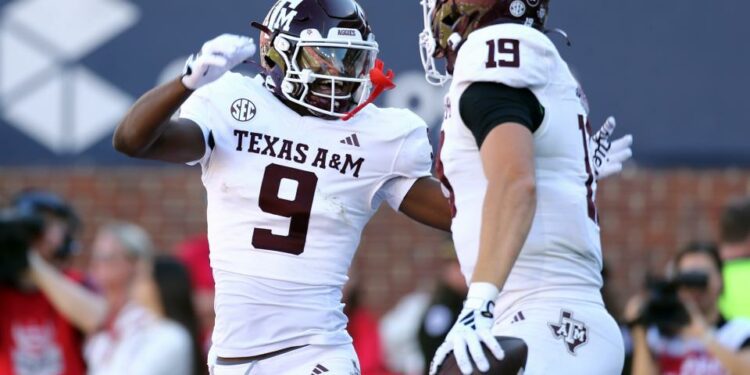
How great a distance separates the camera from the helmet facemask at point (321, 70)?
4.41 meters

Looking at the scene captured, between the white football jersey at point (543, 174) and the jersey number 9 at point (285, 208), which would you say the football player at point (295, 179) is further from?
the white football jersey at point (543, 174)

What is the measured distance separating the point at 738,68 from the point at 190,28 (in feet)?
10.6

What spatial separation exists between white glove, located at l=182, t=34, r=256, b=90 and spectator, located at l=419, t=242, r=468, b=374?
150 inches

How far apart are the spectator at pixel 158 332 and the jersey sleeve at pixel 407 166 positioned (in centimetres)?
264

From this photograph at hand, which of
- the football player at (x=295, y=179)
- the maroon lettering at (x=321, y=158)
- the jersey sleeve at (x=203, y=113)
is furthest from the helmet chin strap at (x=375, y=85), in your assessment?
the jersey sleeve at (x=203, y=113)

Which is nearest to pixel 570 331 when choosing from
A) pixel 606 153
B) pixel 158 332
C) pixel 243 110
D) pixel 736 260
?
pixel 606 153

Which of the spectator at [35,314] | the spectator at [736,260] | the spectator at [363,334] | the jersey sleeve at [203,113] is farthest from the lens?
the spectator at [363,334]

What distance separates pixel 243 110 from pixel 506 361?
1.44 metres

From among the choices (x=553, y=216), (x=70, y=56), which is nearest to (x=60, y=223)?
(x=70, y=56)

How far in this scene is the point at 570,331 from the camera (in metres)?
3.60

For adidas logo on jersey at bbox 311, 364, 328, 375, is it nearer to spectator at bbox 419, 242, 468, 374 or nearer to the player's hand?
the player's hand

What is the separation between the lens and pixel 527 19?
12.7ft

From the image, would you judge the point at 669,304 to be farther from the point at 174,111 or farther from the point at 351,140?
the point at 174,111

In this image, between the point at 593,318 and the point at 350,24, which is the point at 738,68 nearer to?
the point at 350,24
